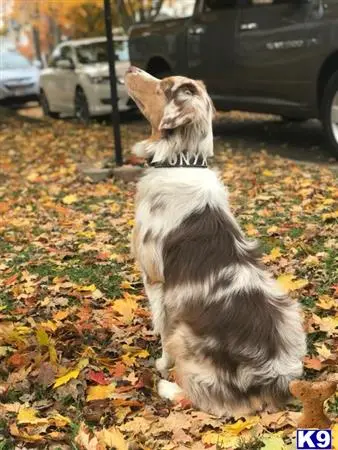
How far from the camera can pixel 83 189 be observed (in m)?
8.45

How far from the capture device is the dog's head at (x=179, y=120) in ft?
Answer: 11.6

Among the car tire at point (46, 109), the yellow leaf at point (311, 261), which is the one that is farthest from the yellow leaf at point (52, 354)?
the car tire at point (46, 109)

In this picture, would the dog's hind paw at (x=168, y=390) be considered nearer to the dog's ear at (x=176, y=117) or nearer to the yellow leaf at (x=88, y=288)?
the dog's ear at (x=176, y=117)

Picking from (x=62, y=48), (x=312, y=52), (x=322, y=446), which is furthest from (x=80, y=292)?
(x=62, y=48)

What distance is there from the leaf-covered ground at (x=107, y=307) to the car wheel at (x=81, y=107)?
5.19 meters

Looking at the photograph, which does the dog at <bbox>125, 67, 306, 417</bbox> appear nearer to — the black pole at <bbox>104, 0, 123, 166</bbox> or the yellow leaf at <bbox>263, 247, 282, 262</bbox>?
the yellow leaf at <bbox>263, 247, 282, 262</bbox>

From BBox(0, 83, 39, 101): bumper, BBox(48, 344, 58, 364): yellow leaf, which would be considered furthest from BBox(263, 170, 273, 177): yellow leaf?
BBox(0, 83, 39, 101): bumper

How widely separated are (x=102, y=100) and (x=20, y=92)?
20.9 ft

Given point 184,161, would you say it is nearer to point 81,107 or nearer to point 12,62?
point 81,107

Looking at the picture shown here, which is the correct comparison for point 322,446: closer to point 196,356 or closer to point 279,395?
point 279,395

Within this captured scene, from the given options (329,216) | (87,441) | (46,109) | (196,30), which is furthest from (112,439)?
(46,109)

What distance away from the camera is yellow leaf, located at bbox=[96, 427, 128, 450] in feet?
9.89

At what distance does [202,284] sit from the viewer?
3.33 meters

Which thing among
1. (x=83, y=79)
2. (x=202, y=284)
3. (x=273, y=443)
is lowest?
(x=273, y=443)
